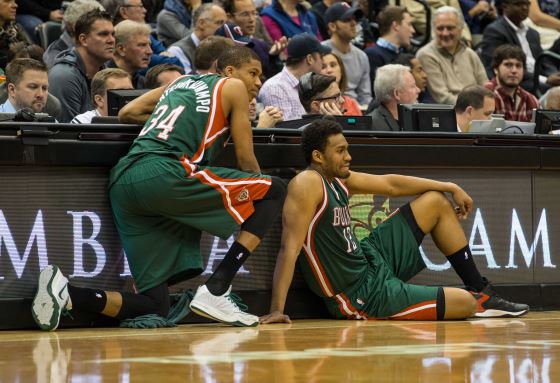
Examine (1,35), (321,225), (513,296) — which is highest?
(1,35)

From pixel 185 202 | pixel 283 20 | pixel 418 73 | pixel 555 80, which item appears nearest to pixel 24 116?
pixel 185 202

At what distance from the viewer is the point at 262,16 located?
13.9 m

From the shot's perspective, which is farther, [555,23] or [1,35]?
[555,23]

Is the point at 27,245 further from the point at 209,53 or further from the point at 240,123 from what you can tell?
the point at 209,53

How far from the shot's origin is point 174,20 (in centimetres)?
1346

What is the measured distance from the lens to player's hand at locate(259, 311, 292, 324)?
7.55m

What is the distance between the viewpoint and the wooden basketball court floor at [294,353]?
192 inches

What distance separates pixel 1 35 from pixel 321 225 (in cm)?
489

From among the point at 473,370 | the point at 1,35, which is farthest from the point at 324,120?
the point at 1,35

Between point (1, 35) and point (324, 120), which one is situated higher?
point (1, 35)

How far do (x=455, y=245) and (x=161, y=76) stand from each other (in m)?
2.88

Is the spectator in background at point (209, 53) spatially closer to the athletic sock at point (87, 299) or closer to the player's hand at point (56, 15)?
the athletic sock at point (87, 299)

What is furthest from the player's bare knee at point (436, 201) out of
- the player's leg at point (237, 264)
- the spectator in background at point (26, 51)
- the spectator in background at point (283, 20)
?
the spectator in background at point (283, 20)

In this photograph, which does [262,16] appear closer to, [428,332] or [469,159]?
[469,159]
